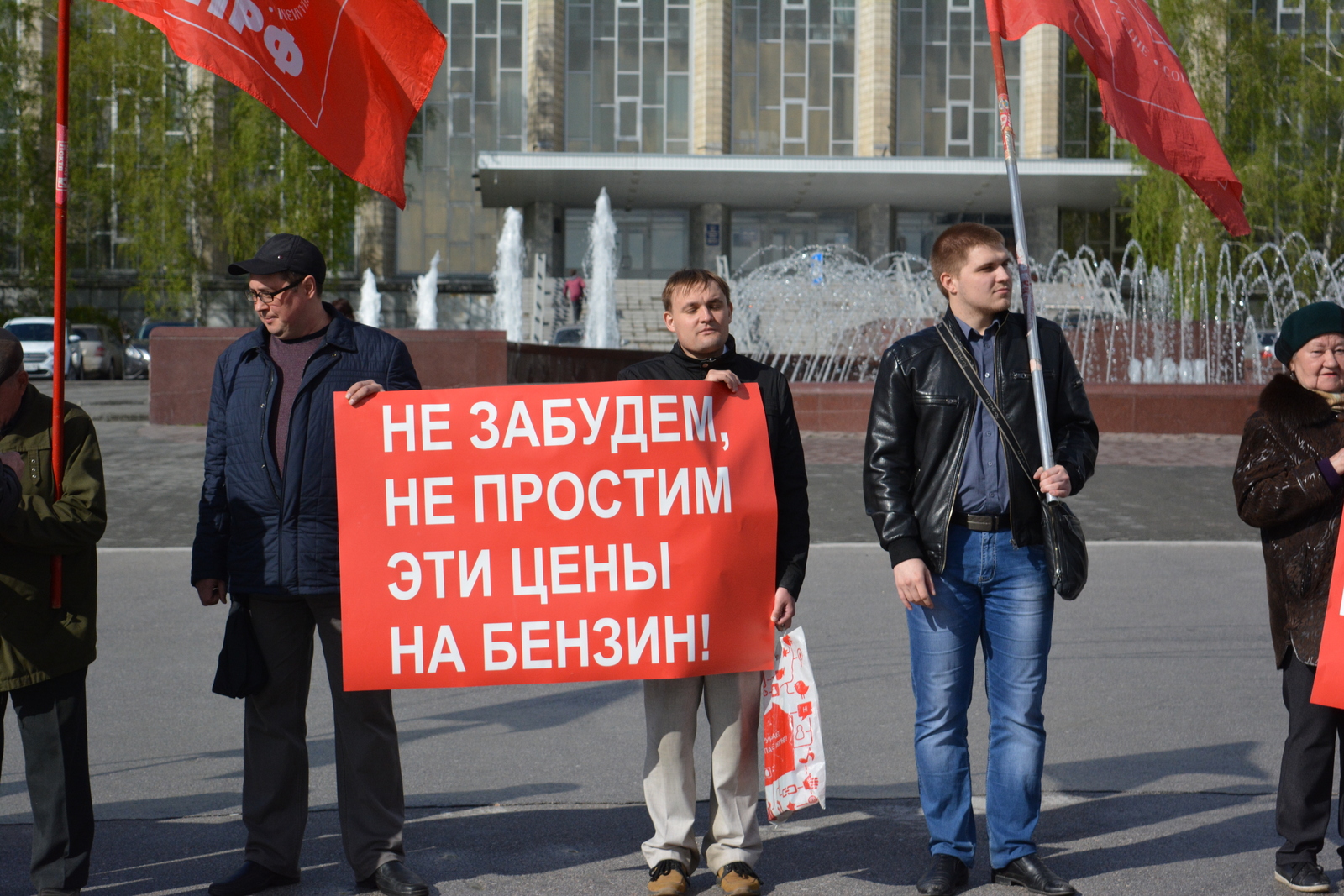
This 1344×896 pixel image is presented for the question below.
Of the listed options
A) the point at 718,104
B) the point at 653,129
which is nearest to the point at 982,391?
the point at 718,104

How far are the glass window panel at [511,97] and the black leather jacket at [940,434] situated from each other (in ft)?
146

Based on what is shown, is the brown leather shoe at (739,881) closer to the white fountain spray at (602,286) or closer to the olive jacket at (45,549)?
the olive jacket at (45,549)

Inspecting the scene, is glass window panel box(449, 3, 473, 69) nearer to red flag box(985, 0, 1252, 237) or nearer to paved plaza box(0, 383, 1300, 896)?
paved plaza box(0, 383, 1300, 896)

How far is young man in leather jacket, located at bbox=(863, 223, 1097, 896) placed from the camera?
402cm

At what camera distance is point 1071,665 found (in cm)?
677

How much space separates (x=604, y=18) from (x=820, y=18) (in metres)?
7.24

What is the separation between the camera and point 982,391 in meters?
4.05

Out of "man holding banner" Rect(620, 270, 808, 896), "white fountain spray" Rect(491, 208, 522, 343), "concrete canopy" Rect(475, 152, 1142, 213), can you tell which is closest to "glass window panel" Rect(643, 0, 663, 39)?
"concrete canopy" Rect(475, 152, 1142, 213)

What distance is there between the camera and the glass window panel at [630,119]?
46656 mm

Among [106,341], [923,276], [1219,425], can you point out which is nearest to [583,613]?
[1219,425]

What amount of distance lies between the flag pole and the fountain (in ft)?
43.3

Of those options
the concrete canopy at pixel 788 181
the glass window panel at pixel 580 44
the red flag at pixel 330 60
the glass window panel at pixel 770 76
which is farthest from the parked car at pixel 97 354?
the red flag at pixel 330 60

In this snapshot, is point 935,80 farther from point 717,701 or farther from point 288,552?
point 288,552

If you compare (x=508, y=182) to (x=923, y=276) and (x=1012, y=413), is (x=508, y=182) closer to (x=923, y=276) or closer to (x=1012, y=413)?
(x=923, y=276)
